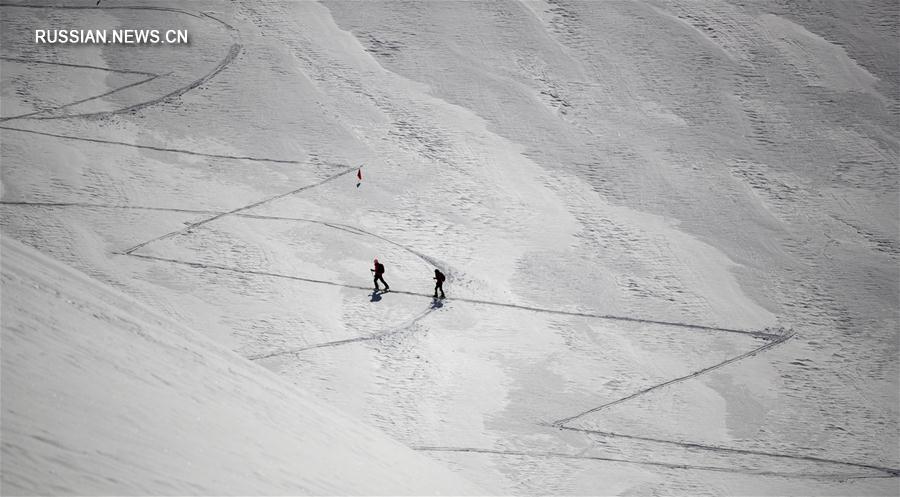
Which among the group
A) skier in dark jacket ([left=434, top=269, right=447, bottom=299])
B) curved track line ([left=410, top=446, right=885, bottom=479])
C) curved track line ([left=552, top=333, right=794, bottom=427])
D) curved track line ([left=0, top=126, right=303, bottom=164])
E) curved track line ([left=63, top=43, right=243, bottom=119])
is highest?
curved track line ([left=63, top=43, right=243, bottom=119])

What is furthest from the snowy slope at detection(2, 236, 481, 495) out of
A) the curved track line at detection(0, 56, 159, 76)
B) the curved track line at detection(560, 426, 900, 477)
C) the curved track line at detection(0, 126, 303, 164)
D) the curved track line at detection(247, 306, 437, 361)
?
the curved track line at detection(0, 56, 159, 76)

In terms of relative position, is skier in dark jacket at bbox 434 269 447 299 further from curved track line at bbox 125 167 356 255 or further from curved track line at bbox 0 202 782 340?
curved track line at bbox 125 167 356 255

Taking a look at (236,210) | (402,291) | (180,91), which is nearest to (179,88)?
(180,91)

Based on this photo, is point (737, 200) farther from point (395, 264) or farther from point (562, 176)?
point (395, 264)

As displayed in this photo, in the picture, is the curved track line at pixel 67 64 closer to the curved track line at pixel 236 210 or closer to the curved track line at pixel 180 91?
the curved track line at pixel 180 91

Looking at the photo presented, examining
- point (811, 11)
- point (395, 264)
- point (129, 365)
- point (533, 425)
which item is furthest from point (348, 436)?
point (811, 11)
